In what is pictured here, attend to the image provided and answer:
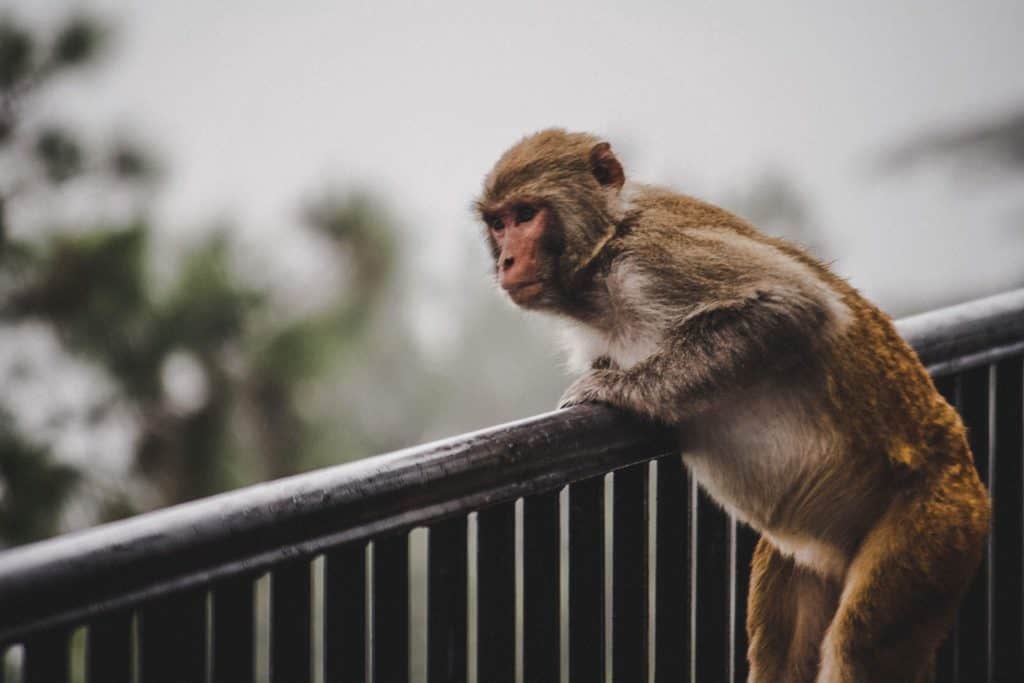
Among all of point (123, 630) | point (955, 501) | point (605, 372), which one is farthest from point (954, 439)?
point (123, 630)

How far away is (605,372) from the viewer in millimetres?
1979

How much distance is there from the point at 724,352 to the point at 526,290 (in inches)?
18.4

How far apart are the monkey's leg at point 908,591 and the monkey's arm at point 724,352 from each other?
0.32 meters

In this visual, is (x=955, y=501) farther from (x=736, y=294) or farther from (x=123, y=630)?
(x=123, y=630)

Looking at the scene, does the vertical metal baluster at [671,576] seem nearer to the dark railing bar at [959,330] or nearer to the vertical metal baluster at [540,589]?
the vertical metal baluster at [540,589]

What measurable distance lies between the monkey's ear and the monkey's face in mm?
158

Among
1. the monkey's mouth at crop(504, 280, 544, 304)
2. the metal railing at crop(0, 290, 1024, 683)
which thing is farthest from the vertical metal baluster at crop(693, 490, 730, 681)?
the monkey's mouth at crop(504, 280, 544, 304)

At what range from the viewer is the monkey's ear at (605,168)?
8.08 ft

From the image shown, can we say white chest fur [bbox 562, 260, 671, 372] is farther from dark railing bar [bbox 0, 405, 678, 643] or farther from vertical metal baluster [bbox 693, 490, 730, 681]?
dark railing bar [bbox 0, 405, 678, 643]

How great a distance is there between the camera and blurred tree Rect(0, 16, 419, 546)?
1066 cm

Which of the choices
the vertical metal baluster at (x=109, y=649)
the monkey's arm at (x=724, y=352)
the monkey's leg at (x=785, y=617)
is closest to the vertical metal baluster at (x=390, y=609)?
the vertical metal baluster at (x=109, y=649)

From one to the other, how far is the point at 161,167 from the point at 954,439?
990 centimetres

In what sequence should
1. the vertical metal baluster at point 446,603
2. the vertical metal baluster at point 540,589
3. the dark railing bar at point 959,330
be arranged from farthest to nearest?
the dark railing bar at point 959,330, the vertical metal baluster at point 540,589, the vertical metal baluster at point 446,603

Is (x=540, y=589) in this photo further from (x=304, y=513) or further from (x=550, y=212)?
(x=550, y=212)
